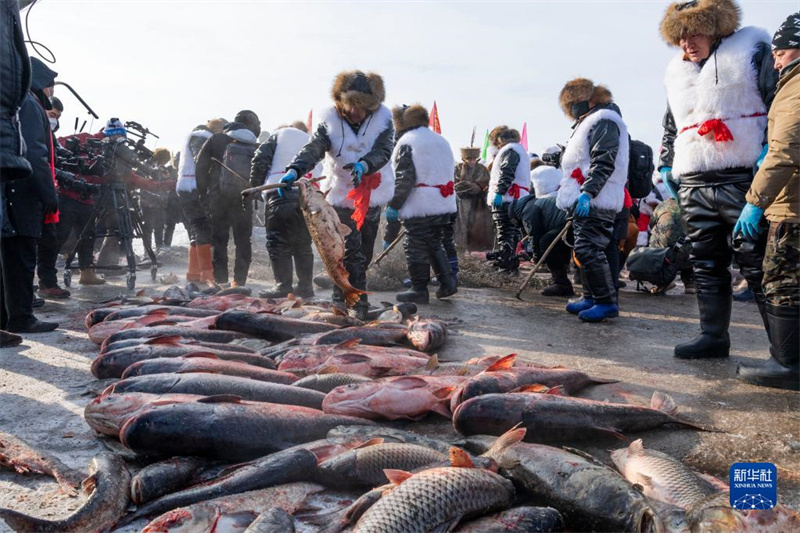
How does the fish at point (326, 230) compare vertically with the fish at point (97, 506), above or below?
above

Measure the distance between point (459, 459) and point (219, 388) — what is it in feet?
5.68

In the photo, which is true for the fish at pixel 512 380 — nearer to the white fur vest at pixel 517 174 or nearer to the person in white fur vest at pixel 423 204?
the person in white fur vest at pixel 423 204

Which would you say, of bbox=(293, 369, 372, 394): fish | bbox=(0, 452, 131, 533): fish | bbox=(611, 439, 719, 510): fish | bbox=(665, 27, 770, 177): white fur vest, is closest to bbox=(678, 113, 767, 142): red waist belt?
bbox=(665, 27, 770, 177): white fur vest

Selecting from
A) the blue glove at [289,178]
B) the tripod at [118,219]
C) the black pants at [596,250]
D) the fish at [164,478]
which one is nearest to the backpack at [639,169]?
the black pants at [596,250]

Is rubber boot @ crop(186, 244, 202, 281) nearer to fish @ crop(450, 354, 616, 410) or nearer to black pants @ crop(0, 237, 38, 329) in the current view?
black pants @ crop(0, 237, 38, 329)

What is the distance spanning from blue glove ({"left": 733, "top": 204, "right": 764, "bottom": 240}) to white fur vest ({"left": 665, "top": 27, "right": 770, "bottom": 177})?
0.56m

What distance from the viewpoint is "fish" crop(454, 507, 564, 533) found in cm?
228

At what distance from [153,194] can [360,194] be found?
10912 millimetres

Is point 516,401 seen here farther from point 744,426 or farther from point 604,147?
point 604,147

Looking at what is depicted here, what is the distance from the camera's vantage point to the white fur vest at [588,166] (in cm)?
701

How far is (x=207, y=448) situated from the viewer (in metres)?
2.95

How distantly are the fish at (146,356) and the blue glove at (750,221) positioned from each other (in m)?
3.70

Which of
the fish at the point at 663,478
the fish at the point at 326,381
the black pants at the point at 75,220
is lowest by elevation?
the fish at the point at 663,478

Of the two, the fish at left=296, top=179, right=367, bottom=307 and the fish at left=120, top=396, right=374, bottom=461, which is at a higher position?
the fish at left=296, top=179, right=367, bottom=307
